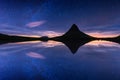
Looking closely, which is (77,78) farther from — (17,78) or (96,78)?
(17,78)

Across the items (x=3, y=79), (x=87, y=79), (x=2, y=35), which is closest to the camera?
(x=3, y=79)

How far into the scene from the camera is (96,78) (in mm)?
7496

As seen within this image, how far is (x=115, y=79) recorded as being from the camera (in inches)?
283

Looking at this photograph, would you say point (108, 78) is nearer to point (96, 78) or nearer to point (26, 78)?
point (96, 78)

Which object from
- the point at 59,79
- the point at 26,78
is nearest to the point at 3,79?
the point at 26,78

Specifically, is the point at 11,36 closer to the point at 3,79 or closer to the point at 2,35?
the point at 2,35

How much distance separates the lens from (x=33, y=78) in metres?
7.01

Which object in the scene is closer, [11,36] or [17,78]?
[17,78]

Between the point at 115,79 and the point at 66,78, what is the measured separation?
135cm

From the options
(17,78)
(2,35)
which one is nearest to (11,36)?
(2,35)

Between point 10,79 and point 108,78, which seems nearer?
point 10,79

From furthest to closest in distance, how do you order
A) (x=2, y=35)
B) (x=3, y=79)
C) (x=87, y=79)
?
(x=2, y=35) → (x=87, y=79) → (x=3, y=79)

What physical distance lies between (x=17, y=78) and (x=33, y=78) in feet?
1.46

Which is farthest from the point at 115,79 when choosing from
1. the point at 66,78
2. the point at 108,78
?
the point at 66,78
